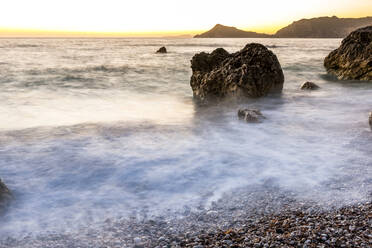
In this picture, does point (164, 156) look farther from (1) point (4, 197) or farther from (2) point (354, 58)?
(2) point (354, 58)

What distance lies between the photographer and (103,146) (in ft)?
23.1

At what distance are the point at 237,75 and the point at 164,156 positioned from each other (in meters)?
5.67

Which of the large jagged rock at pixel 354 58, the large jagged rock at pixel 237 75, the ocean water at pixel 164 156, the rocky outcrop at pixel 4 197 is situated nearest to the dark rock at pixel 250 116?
the ocean water at pixel 164 156

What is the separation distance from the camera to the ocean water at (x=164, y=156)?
15.0ft

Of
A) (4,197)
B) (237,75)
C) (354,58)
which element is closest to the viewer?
(4,197)

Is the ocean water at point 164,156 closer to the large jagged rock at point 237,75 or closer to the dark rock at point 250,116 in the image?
the dark rock at point 250,116

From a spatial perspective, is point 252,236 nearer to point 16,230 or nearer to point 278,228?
point 278,228

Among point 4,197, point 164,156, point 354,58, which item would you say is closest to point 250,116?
point 164,156

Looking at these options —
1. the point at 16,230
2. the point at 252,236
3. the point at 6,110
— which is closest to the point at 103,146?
the point at 16,230

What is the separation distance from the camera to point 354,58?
1697 cm

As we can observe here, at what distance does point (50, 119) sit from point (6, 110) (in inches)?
85.8

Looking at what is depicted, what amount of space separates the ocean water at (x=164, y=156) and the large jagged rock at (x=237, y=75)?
1.88 ft

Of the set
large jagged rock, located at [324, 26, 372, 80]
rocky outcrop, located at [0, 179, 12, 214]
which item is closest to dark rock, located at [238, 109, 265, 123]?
rocky outcrop, located at [0, 179, 12, 214]

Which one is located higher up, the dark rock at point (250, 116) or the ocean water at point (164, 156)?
the dark rock at point (250, 116)
